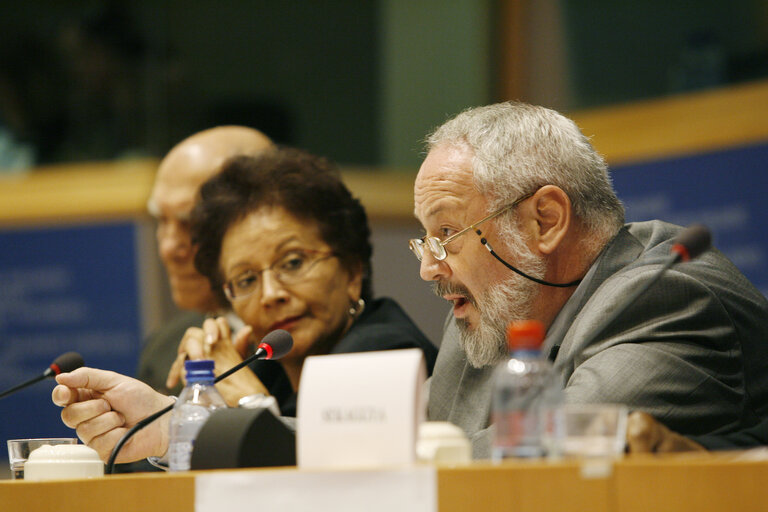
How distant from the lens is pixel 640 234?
8.12 feet

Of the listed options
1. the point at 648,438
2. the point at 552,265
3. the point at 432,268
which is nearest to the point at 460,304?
the point at 432,268

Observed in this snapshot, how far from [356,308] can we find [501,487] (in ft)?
6.43

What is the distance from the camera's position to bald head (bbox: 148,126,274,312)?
379 centimetres

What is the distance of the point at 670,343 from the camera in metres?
2.03

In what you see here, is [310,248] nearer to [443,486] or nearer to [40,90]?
[443,486]

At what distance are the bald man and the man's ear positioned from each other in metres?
1.53

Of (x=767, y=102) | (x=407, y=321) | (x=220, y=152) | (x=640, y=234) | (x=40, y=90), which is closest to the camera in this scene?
(x=640, y=234)

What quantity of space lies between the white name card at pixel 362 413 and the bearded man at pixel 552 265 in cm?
64

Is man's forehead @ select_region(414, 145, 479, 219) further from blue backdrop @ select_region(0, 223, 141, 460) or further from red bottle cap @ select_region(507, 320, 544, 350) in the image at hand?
blue backdrop @ select_region(0, 223, 141, 460)

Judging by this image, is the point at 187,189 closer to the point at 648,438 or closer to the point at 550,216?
the point at 550,216

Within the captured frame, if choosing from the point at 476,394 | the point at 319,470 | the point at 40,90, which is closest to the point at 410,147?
the point at 40,90

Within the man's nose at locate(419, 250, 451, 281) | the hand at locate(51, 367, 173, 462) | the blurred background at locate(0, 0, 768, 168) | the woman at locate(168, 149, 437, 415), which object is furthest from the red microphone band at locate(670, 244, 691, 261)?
the blurred background at locate(0, 0, 768, 168)

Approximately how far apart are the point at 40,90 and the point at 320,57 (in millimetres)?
1572

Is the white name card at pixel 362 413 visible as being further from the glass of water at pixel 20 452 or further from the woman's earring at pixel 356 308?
the woman's earring at pixel 356 308
